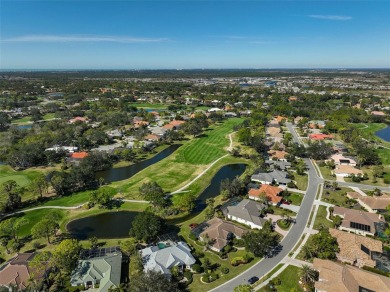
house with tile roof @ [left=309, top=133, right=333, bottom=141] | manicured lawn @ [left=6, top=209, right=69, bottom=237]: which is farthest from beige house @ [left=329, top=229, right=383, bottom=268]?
house with tile roof @ [left=309, top=133, right=333, bottom=141]

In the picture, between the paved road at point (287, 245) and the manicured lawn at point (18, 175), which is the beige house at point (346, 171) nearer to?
the paved road at point (287, 245)

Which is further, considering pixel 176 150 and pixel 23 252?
pixel 176 150

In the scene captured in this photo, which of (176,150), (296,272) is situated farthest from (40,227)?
(176,150)

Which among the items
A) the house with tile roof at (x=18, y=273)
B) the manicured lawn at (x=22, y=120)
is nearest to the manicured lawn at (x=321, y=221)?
the house with tile roof at (x=18, y=273)

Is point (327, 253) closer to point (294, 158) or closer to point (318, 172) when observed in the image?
point (318, 172)

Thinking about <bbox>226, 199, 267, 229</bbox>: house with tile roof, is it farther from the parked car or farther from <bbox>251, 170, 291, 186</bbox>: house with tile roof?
<bbox>251, 170, 291, 186</bbox>: house with tile roof

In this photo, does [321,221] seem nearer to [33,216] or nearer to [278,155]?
[278,155]

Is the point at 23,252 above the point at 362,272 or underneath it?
underneath
